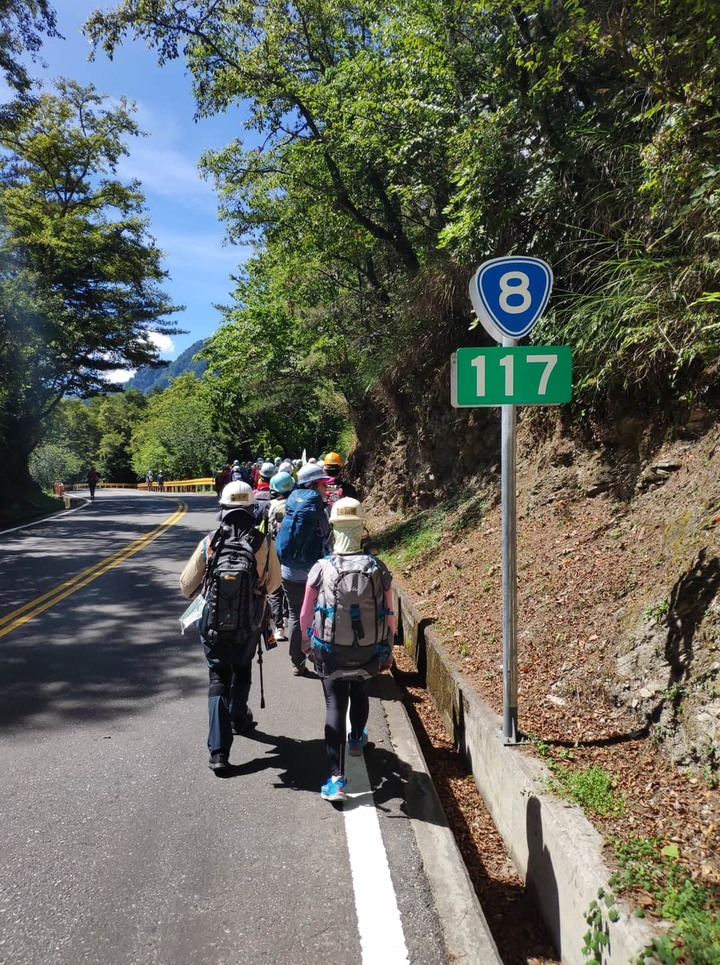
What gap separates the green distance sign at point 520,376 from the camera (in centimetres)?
425

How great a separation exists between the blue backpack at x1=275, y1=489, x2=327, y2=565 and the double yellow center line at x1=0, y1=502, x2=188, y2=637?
3913 mm

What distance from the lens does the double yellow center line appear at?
9.02 m

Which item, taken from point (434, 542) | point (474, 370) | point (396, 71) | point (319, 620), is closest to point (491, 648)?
point (319, 620)

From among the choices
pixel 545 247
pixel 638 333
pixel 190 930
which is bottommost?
pixel 190 930

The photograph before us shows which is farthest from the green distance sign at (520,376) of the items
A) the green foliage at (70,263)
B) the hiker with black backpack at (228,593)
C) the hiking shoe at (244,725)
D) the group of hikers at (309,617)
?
the green foliage at (70,263)

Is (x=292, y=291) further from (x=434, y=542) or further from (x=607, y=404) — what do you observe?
(x=607, y=404)

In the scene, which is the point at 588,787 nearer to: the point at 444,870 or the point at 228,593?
the point at 444,870

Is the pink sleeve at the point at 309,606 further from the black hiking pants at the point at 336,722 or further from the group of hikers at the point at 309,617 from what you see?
the black hiking pants at the point at 336,722

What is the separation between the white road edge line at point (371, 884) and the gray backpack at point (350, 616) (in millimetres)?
782

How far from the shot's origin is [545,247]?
8.42 m

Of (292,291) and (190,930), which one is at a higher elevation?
(292,291)

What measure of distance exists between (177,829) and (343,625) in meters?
1.46

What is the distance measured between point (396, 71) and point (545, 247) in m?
4.38

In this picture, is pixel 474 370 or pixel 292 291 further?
pixel 292 291
